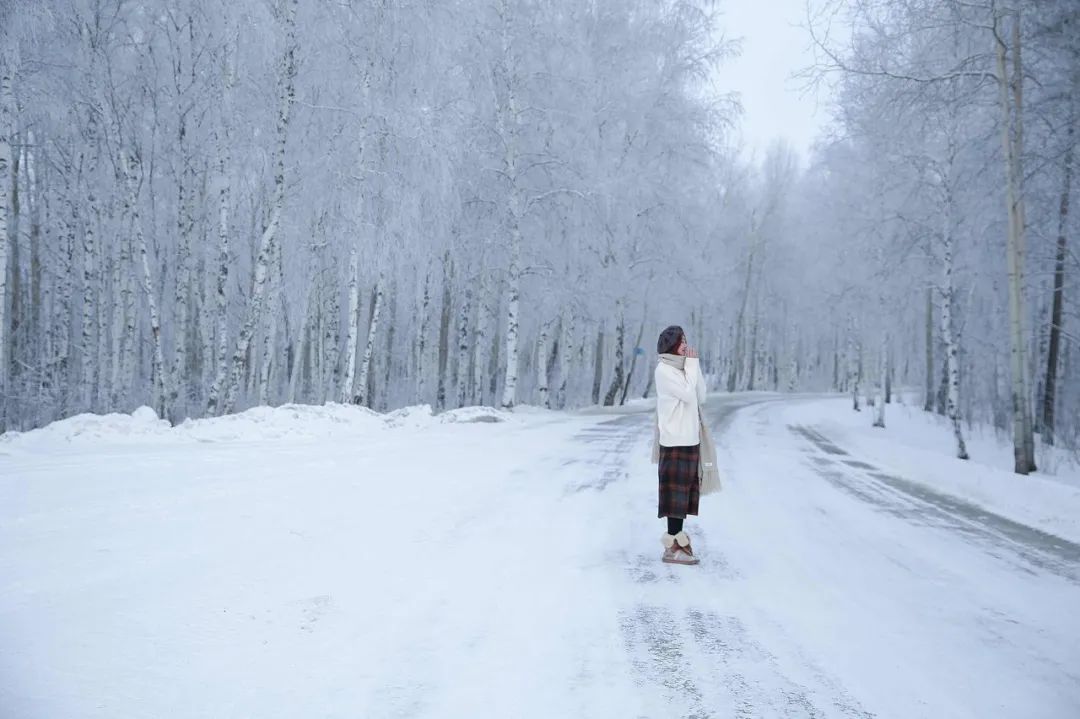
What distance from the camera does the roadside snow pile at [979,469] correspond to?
25.0 ft

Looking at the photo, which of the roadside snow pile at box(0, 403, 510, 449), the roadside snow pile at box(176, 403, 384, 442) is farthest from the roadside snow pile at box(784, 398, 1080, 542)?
the roadside snow pile at box(176, 403, 384, 442)

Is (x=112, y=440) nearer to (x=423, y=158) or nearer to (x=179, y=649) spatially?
(x=179, y=649)

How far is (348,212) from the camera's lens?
1504 cm

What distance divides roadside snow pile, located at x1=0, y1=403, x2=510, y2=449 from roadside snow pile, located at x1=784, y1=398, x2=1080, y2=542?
9433mm

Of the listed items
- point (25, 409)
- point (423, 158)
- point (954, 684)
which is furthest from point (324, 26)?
point (954, 684)

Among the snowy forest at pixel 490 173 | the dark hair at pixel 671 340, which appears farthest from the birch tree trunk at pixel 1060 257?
the dark hair at pixel 671 340

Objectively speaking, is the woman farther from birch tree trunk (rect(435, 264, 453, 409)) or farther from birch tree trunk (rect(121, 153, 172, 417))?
birch tree trunk (rect(435, 264, 453, 409))

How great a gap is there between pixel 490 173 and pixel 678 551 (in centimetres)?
1651

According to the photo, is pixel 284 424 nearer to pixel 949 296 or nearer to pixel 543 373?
pixel 543 373

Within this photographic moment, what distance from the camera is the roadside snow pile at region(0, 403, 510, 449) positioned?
9.32 m

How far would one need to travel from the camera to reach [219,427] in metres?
10.6

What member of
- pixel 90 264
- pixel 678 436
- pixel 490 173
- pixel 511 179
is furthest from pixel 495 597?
pixel 490 173

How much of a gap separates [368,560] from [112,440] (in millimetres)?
6700

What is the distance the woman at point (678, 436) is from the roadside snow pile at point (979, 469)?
4.09 metres
